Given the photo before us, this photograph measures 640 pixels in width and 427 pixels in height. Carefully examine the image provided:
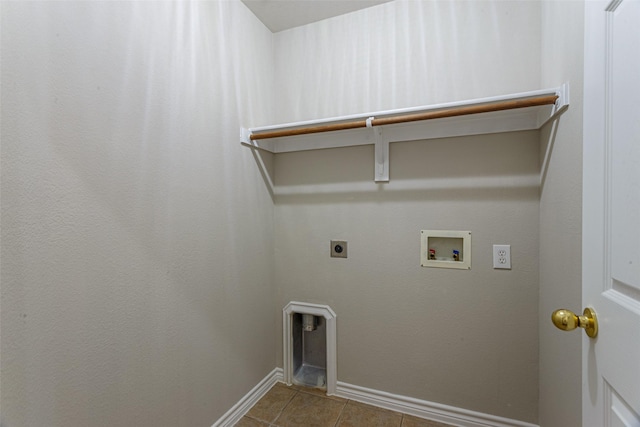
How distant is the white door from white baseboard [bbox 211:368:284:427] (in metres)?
1.52

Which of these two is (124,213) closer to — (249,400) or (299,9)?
(249,400)

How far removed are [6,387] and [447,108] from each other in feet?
6.08

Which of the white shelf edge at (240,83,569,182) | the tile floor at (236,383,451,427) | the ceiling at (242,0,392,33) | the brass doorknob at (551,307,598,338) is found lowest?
the tile floor at (236,383,451,427)

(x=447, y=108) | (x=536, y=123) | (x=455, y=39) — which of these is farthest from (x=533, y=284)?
(x=455, y=39)

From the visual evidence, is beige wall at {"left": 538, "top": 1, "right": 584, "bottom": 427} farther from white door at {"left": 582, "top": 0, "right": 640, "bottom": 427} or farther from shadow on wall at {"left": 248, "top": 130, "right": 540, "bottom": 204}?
white door at {"left": 582, "top": 0, "right": 640, "bottom": 427}

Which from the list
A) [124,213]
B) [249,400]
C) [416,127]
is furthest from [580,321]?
[249,400]

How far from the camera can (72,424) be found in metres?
0.82

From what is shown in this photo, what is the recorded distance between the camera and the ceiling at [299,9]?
1.61 m

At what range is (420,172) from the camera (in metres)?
1.55

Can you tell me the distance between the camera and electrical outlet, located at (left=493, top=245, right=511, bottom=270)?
139 centimetres

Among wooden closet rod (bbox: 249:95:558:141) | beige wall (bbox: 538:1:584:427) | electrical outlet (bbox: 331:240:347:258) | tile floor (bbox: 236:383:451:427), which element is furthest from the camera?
electrical outlet (bbox: 331:240:347:258)

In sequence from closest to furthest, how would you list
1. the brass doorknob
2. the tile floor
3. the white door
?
the white door < the brass doorknob < the tile floor

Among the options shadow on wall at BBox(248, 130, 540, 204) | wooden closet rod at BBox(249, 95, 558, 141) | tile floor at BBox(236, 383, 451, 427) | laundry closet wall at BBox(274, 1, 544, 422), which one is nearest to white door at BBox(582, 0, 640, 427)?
wooden closet rod at BBox(249, 95, 558, 141)

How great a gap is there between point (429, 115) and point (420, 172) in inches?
14.3
